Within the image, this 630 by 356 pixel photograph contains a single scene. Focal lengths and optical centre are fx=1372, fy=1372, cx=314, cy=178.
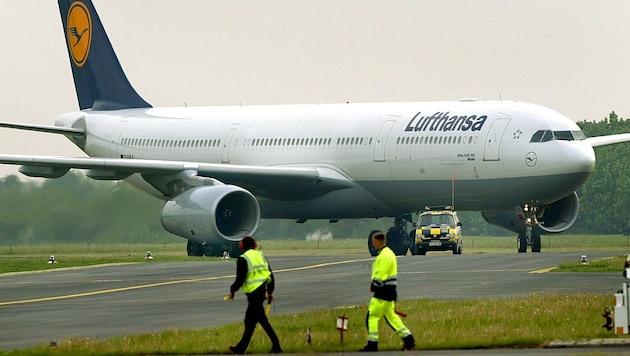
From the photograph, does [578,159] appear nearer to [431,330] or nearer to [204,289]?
[204,289]

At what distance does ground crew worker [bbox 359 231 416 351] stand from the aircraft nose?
75.6ft

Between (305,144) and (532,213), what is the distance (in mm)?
8697

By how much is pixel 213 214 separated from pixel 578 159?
11066 mm

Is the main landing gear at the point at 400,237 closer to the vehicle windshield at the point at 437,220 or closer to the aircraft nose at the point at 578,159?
the vehicle windshield at the point at 437,220

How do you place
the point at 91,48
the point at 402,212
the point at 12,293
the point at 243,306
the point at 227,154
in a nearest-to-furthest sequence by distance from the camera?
1. the point at 243,306
2. the point at 12,293
3. the point at 402,212
4. the point at 227,154
5. the point at 91,48

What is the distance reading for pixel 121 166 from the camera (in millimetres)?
43562

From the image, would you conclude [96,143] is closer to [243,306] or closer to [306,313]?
[243,306]

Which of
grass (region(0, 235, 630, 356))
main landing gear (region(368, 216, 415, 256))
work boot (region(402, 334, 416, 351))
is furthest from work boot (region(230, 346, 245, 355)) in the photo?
main landing gear (region(368, 216, 415, 256))

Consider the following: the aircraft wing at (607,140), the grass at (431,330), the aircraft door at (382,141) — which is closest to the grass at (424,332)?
the grass at (431,330)

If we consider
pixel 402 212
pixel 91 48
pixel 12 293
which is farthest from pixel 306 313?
pixel 91 48

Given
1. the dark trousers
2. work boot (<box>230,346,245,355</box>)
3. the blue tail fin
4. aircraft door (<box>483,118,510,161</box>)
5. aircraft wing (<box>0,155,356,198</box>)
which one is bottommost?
work boot (<box>230,346,245,355</box>)

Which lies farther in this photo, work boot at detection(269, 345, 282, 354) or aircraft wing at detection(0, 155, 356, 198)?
aircraft wing at detection(0, 155, 356, 198)

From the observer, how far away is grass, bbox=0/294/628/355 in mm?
19359

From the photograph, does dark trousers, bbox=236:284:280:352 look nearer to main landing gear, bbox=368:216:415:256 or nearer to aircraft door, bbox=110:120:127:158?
main landing gear, bbox=368:216:415:256
